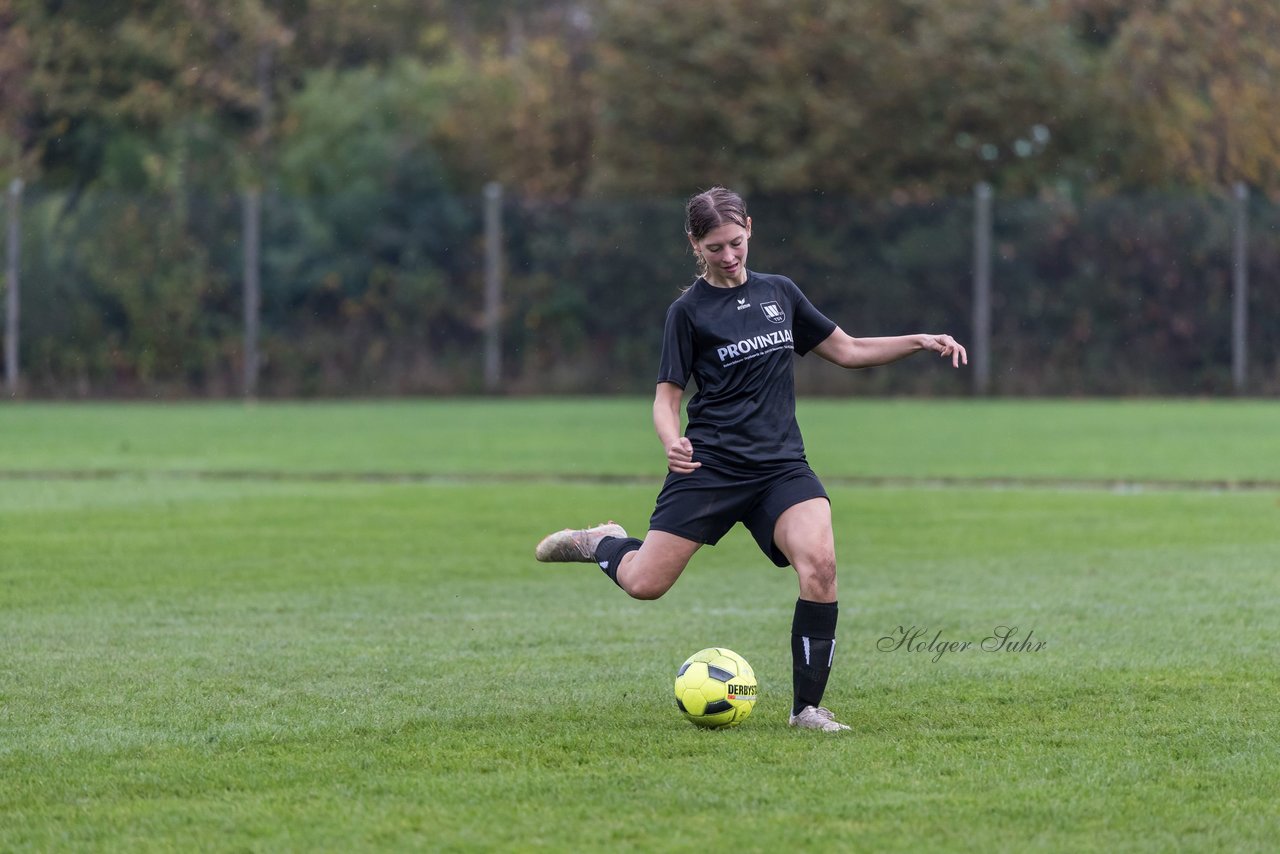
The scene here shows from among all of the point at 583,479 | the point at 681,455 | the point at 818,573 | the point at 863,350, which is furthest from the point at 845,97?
the point at 818,573

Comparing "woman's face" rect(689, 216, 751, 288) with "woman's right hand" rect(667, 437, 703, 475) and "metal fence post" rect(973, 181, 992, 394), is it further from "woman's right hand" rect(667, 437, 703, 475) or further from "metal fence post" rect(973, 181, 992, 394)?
"metal fence post" rect(973, 181, 992, 394)

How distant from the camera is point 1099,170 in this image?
3291 centimetres

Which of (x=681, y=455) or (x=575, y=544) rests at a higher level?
(x=681, y=455)

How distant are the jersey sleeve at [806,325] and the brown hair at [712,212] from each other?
0.45 meters

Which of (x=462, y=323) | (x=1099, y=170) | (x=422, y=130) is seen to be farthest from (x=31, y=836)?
(x=422, y=130)

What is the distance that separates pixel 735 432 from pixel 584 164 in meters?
31.0

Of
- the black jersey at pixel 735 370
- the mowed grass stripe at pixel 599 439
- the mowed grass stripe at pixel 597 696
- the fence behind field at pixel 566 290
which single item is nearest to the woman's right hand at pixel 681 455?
the black jersey at pixel 735 370

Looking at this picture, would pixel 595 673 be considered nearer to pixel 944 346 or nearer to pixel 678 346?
pixel 678 346

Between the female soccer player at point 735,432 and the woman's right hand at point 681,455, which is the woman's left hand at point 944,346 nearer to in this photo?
the female soccer player at point 735,432

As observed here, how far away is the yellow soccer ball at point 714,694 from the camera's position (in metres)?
5.90

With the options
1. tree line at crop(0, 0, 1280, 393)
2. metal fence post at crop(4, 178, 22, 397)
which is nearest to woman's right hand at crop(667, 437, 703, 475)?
tree line at crop(0, 0, 1280, 393)

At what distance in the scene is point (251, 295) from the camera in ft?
93.5

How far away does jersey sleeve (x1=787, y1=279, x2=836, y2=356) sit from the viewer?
6559 mm

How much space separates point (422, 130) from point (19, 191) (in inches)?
449
